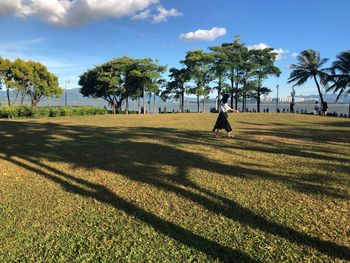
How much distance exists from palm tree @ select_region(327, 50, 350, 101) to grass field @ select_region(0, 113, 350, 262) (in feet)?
97.3

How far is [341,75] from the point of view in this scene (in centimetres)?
3431

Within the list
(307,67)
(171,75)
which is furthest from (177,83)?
(307,67)

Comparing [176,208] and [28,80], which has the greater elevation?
[28,80]

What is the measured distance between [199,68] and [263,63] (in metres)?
9.58

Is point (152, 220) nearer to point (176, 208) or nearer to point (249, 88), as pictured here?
point (176, 208)

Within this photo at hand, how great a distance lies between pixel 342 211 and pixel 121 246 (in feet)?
9.28

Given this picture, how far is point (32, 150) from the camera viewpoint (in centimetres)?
913

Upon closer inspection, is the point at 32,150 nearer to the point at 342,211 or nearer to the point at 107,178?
the point at 107,178

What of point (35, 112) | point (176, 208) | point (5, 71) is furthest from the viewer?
point (5, 71)

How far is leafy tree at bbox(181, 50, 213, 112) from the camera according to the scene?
42903 mm

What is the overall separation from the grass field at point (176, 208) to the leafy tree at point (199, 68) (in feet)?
118

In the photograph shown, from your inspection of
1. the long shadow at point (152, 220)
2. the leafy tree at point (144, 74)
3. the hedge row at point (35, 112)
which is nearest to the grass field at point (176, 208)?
A: the long shadow at point (152, 220)

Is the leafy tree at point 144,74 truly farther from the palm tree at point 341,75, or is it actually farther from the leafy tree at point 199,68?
the palm tree at point 341,75

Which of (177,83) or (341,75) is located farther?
(177,83)
